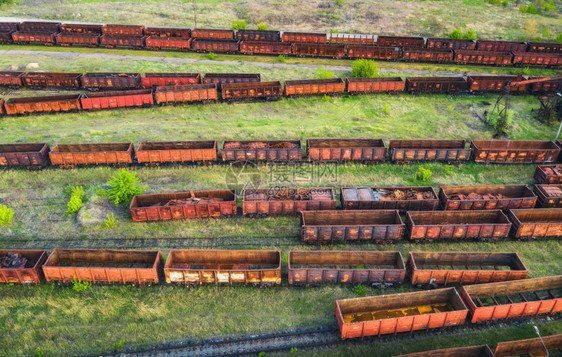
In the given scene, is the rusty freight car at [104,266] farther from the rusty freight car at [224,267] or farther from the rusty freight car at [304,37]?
the rusty freight car at [304,37]

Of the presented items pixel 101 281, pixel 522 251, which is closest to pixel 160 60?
pixel 101 281

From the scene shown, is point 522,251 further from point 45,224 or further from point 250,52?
point 250,52

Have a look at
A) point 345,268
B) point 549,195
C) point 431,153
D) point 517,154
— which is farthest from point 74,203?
point 517,154

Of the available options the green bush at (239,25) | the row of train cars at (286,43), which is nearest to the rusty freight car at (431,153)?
the row of train cars at (286,43)

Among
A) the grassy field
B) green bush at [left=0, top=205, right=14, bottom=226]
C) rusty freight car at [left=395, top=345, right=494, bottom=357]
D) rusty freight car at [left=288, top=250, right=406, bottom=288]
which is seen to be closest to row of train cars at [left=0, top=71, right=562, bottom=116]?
green bush at [left=0, top=205, right=14, bottom=226]

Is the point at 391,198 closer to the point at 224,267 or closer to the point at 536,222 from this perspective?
the point at 536,222
